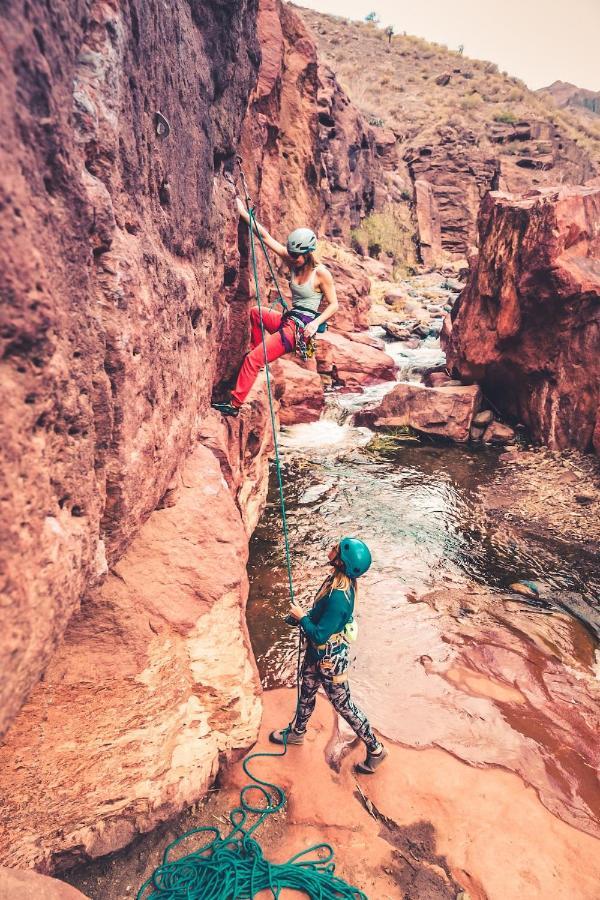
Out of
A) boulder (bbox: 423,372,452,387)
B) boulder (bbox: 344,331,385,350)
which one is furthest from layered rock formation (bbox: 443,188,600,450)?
boulder (bbox: 344,331,385,350)

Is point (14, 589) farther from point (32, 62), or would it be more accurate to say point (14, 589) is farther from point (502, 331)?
point (502, 331)

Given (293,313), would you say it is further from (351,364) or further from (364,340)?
(364,340)

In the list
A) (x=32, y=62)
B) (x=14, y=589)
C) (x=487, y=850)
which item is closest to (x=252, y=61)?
(x=32, y=62)

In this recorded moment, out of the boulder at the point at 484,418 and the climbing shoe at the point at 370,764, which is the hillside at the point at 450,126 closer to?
the boulder at the point at 484,418

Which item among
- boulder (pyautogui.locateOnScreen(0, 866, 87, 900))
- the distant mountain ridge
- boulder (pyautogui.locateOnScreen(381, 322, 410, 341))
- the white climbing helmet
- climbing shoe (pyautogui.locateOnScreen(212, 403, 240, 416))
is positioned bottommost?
boulder (pyautogui.locateOnScreen(0, 866, 87, 900))

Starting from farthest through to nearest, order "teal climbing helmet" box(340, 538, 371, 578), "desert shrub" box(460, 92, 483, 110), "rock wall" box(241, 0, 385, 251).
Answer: "desert shrub" box(460, 92, 483, 110)
"rock wall" box(241, 0, 385, 251)
"teal climbing helmet" box(340, 538, 371, 578)

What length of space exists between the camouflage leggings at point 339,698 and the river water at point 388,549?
2.03 feet

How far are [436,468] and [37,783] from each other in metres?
8.05

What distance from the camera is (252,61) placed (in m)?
4.59

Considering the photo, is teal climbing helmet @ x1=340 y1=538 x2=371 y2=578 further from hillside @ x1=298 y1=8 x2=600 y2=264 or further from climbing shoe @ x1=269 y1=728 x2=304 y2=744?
hillside @ x1=298 y1=8 x2=600 y2=264

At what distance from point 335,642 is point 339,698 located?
416 millimetres

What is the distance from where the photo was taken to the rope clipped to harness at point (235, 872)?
97.2 inches

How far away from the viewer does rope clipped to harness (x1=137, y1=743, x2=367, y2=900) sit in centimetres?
247

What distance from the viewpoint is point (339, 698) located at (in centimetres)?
330
